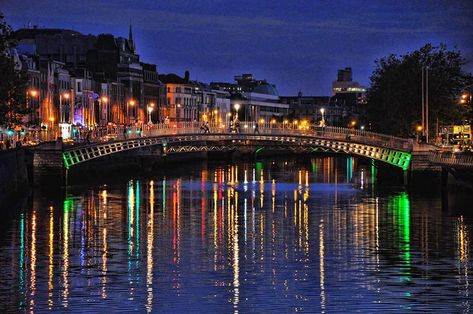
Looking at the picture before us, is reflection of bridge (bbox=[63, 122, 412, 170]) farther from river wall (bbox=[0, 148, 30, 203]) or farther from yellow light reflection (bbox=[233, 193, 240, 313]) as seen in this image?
yellow light reflection (bbox=[233, 193, 240, 313])

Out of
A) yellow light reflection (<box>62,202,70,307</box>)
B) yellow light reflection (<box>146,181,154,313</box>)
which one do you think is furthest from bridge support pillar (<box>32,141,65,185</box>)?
yellow light reflection (<box>62,202,70,307</box>)

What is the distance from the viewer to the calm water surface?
40250 millimetres

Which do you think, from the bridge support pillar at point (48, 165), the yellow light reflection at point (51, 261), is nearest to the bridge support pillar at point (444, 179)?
the bridge support pillar at point (48, 165)

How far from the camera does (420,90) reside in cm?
10375

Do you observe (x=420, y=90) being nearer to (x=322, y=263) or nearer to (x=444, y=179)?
(x=444, y=179)

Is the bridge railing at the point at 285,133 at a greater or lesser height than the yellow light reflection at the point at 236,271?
greater

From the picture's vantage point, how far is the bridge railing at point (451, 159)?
73906mm

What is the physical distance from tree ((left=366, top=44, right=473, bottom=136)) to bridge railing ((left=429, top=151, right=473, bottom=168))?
16.6 metres

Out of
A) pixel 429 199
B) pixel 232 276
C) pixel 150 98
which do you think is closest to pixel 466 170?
pixel 429 199

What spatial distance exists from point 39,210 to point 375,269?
2588 cm

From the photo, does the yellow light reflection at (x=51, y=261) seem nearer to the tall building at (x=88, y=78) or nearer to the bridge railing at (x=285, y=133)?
the bridge railing at (x=285, y=133)

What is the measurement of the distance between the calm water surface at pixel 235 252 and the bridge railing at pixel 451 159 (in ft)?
7.65

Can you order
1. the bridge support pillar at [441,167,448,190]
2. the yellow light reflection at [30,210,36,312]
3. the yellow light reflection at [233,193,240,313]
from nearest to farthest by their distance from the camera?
the yellow light reflection at [233,193,240,313] → the yellow light reflection at [30,210,36,312] → the bridge support pillar at [441,167,448,190]

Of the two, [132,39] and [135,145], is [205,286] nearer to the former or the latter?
[135,145]
